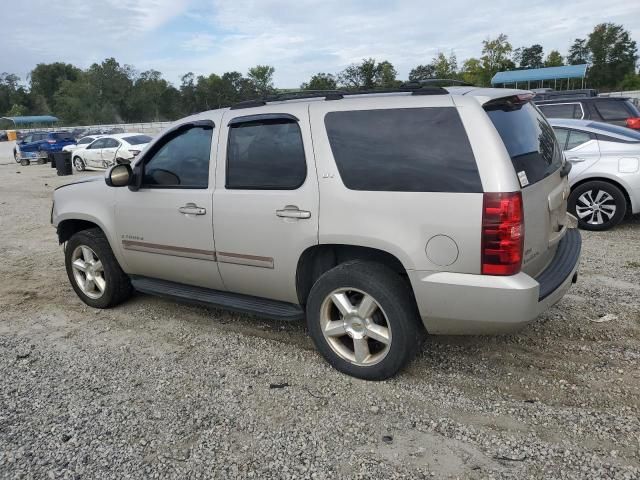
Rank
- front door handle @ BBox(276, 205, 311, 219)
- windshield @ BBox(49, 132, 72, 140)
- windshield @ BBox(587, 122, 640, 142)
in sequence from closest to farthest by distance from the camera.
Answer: front door handle @ BBox(276, 205, 311, 219), windshield @ BBox(587, 122, 640, 142), windshield @ BBox(49, 132, 72, 140)

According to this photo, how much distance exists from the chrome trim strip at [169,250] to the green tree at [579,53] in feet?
233

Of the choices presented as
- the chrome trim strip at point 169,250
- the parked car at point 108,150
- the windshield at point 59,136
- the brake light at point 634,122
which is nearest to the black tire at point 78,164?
the parked car at point 108,150

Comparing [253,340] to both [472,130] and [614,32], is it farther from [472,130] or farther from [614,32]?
[614,32]

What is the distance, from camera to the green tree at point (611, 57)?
5969 cm

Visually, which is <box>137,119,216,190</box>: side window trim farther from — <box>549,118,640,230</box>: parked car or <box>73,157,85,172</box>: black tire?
<box>73,157,85,172</box>: black tire

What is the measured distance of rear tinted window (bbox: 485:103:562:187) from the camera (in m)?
3.06

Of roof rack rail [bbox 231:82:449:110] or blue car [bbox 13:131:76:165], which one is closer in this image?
roof rack rail [bbox 231:82:449:110]

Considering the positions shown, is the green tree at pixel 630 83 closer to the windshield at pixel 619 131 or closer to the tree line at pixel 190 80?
the tree line at pixel 190 80

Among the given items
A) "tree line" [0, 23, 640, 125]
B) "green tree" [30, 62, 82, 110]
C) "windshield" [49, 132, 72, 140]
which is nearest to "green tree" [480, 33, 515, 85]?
"tree line" [0, 23, 640, 125]

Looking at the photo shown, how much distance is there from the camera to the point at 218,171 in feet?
12.7

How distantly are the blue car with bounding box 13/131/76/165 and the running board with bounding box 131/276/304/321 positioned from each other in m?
24.2

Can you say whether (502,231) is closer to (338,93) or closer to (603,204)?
(338,93)

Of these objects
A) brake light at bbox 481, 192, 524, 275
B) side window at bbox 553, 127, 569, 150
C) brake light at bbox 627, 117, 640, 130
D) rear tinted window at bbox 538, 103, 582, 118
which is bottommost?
brake light at bbox 481, 192, 524, 275

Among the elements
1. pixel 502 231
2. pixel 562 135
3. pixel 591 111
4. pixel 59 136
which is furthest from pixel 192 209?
pixel 59 136
